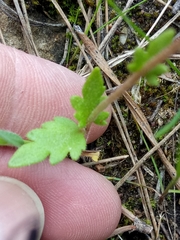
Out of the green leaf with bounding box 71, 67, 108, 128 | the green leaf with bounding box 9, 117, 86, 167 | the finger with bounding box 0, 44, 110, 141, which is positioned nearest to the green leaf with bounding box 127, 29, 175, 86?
the green leaf with bounding box 71, 67, 108, 128

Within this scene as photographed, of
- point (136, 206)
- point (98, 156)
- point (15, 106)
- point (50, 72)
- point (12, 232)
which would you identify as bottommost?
point (136, 206)

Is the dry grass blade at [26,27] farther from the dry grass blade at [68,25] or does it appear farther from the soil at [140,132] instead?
the dry grass blade at [68,25]

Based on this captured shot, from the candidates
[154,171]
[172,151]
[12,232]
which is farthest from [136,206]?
[12,232]

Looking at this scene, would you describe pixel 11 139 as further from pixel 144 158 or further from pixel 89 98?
pixel 144 158

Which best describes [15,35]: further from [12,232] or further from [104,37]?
[12,232]

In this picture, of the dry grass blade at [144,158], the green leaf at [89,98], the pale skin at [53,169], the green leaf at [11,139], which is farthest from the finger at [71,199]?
the green leaf at [89,98]

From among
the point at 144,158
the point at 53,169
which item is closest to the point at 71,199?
the point at 53,169
